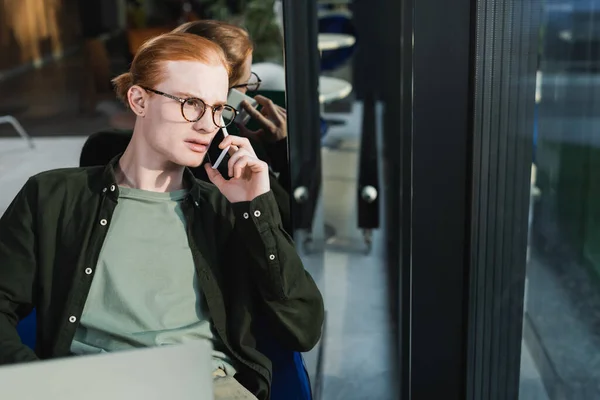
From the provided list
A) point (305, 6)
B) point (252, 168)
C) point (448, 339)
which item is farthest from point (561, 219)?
point (252, 168)

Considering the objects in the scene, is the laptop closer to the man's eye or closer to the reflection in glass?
the man's eye

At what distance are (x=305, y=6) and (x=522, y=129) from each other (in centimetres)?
113

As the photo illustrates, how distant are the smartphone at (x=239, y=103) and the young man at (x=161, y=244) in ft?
0.11

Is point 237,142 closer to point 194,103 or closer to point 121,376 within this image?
point 194,103

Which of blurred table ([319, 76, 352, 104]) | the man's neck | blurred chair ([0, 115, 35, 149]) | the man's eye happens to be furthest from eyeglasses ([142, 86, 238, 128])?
blurred table ([319, 76, 352, 104])

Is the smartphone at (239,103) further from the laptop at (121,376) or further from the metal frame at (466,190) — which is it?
the laptop at (121,376)

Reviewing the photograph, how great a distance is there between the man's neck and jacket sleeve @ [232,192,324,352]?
142 millimetres

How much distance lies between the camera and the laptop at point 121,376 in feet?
3.71

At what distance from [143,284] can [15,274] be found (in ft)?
0.76

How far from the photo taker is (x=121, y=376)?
3.76 feet

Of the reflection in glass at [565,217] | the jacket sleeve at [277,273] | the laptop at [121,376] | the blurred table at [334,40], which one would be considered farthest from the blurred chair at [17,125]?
the blurred table at [334,40]

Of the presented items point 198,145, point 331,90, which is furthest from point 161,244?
point 331,90

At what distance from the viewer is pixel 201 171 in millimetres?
1497

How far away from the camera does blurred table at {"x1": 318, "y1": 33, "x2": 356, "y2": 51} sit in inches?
185
